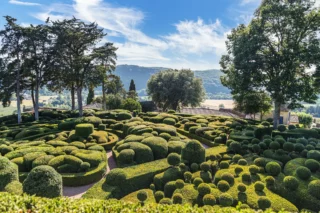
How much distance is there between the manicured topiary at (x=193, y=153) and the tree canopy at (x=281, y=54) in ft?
44.0

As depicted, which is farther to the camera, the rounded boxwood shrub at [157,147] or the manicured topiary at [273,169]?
the rounded boxwood shrub at [157,147]

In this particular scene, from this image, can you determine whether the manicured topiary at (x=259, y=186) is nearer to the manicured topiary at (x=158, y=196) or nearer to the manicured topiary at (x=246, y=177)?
the manicured topiary at (x=246, y=177)

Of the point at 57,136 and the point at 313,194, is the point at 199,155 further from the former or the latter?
the point at 57,136

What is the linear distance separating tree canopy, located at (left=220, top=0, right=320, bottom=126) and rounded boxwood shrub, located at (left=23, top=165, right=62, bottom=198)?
21086mm

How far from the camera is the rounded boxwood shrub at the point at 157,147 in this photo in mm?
16750

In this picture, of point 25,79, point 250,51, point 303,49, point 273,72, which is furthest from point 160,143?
point 25,79

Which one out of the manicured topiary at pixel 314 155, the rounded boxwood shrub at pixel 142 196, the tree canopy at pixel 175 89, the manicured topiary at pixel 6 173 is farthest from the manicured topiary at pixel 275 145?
the tree canopy at pixel 175 89

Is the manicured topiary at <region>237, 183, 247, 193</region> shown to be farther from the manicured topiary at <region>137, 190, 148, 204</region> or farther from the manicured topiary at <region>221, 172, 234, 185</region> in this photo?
the manicured topiary at <region>137, 190, 148, 204</region>

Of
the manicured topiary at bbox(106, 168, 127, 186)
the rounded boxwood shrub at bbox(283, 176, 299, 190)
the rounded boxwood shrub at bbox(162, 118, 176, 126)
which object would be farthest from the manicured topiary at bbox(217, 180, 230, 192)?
the rounded boxwood shrub at bbox(162, 118, 176, 126)

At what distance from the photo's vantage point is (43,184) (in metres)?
10.0

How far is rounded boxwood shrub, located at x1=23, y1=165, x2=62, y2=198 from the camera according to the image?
991cm

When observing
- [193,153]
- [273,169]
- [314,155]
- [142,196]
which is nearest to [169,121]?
[193,153]

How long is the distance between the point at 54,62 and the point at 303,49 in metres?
32.0

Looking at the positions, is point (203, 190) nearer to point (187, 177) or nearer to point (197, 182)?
point (197, 182)
